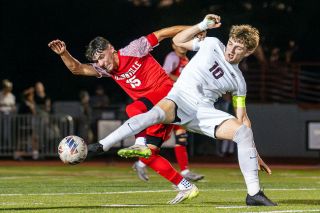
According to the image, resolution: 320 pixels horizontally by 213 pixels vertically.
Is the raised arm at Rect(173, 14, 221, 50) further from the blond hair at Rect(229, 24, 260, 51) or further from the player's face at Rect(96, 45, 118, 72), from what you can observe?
the player's face at Rect(96, 45, 118, 72)

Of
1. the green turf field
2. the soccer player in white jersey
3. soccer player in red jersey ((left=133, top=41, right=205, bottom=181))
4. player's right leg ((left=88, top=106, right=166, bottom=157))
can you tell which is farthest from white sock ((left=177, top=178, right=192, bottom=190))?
soccer player in red jersey ((left=133, top=41, right=205, bottom=181))

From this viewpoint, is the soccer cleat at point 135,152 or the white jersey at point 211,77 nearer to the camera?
the soccer cleat at point 135,152

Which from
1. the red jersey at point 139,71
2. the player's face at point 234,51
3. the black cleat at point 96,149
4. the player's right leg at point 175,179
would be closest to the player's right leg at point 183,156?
the red jersey at point 139,71

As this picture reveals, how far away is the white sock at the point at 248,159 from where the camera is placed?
11883mm

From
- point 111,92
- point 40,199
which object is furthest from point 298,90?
point 40,199

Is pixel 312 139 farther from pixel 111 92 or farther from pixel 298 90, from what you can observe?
pixel 111 92

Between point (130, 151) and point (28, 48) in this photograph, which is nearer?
point (130, 151)

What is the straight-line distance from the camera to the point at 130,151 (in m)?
11.4

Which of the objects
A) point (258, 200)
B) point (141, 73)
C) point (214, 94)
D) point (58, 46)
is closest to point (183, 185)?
point (214, 94)

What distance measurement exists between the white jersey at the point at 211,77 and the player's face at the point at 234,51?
8 cm

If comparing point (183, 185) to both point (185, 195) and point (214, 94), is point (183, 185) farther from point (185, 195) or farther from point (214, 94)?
point (214, 94)

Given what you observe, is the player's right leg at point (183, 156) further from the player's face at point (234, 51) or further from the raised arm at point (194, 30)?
the player's face at point (234, 51)

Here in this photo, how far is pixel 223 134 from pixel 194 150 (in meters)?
16.5

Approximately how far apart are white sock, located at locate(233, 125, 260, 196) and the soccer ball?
1617 millimetres
